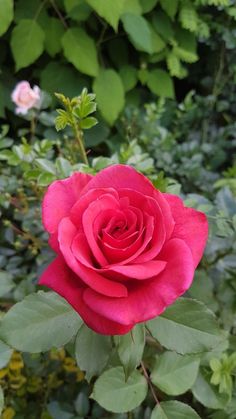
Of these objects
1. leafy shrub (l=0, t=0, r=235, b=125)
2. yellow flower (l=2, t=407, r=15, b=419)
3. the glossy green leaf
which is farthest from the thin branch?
yellow flower (l=2, t=407, r=15, b=419)

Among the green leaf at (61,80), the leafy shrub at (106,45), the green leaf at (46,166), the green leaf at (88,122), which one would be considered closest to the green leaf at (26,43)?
the leafy shrub at (106,45)

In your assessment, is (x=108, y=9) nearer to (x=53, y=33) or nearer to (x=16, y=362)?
(x=53, y=33)

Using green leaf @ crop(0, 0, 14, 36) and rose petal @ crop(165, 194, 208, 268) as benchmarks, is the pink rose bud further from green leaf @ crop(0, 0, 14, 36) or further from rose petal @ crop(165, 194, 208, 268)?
rose petal @ crop(165, 194, 208, 268)

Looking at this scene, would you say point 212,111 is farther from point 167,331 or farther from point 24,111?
point 167,331

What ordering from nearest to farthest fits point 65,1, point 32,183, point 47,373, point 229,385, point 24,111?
point 229,385 < point 47,373 < point 32,183 < point 24,111 < point 65,1

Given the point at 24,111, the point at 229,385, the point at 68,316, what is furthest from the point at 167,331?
the point at 24,111

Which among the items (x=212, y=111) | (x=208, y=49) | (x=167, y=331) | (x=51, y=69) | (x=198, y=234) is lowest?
(x=212, y=111)
